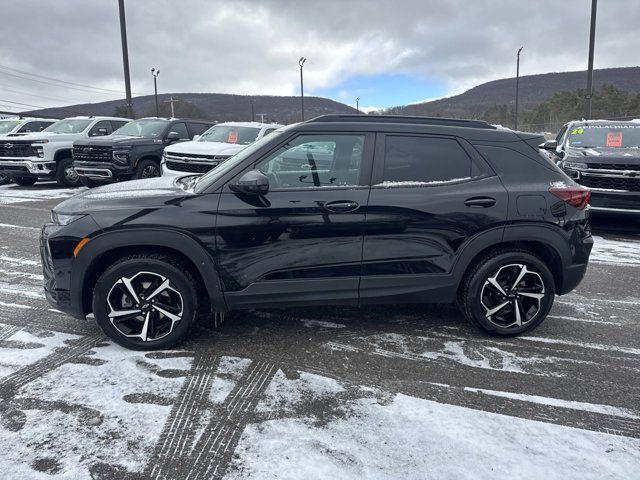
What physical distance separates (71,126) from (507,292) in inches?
557

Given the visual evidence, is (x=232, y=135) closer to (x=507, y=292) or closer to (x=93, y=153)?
(x=93, y=153)

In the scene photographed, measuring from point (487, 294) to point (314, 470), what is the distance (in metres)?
2.21

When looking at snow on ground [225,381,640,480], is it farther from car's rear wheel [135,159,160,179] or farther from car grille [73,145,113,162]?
car grille [73,145,113,162]

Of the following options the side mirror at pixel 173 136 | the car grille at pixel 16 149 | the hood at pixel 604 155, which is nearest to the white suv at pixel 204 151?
the side mirror at pixel 173 136

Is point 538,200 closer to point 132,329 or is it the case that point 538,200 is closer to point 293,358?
point 293,358

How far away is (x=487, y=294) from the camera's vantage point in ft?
13.2

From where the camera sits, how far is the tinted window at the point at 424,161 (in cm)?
388

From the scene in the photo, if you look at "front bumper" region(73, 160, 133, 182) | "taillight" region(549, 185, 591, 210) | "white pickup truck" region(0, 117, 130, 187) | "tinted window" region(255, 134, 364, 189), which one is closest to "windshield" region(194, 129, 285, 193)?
"tinted window" region(255, 134, 364, 189)

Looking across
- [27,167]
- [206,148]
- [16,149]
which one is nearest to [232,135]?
[206,148]

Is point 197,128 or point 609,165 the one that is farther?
point 197,128

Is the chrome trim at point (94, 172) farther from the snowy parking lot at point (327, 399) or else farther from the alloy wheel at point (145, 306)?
the alloy wheel at point (145, 306)

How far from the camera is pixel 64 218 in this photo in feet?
12.0

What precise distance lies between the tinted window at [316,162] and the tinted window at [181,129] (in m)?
10.4

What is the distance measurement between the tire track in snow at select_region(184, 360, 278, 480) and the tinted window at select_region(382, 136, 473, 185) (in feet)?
5.72
